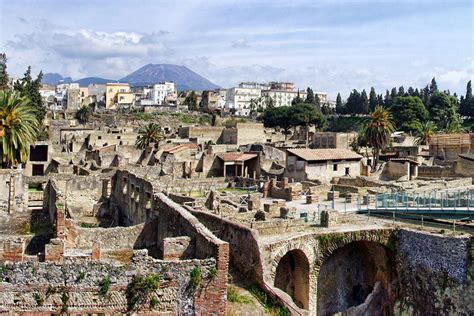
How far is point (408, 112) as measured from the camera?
11262 centimetres

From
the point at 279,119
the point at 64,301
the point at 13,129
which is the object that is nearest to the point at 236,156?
the point at 13,129

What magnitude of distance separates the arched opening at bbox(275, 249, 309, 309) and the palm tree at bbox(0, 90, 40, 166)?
25.1 meters

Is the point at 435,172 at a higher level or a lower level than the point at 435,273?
higher

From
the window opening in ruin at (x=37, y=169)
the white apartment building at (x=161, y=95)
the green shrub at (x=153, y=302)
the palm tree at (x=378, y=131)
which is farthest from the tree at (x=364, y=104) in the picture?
the green shrub at (x=153, y=302)

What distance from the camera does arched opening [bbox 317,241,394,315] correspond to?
2592 cm

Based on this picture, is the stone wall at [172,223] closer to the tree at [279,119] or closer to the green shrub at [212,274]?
the green shrub at [212,274]

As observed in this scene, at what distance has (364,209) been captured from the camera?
104 ft

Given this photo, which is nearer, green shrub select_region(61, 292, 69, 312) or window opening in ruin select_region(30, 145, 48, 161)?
green shrub select_region(61, 292, 69, 312)

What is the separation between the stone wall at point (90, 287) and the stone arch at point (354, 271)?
10819mm

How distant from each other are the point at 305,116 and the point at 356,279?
275 ft

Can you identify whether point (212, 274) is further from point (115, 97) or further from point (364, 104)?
point (115, 97)

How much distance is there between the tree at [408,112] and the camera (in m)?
112

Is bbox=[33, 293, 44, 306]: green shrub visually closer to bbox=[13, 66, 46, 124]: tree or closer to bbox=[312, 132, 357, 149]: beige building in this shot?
bbox=[13, 66, 46, 124]: tree

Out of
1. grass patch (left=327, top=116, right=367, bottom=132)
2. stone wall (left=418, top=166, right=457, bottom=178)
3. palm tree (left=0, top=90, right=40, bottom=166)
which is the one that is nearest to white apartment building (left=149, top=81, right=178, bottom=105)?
grass patch (left=327, top=116, right=367, bottom=132)
